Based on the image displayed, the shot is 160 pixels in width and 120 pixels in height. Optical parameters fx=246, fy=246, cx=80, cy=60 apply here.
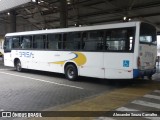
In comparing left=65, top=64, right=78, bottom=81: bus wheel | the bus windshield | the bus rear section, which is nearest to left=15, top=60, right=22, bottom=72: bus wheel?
left=65, top=64, right=78, bottom=81: bus wheel

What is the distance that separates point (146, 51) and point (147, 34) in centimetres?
82

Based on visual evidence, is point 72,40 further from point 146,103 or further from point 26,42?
point 146,103

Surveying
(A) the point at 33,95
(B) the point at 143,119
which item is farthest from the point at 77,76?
(B) the point at 143,119

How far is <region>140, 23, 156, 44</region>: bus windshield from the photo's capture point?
1088 cm

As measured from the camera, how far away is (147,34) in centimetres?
1138

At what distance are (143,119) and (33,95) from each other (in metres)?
4.59

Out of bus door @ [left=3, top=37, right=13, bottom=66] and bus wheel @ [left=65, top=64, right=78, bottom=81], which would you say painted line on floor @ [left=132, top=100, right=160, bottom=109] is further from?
bus door @ [left=3, top=37, right=13, bottom=66]

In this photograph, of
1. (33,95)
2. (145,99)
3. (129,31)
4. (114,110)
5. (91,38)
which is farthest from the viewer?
(91,38)

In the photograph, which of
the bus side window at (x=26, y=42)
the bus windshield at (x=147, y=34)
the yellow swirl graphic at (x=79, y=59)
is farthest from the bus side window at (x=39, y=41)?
the bus windshield at (x=147, y=34)

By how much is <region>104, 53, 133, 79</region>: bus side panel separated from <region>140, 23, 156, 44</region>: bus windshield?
1.06 meters

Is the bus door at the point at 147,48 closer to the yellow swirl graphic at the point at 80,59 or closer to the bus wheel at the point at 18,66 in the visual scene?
the yellow swirl graphic at the point at 80,59

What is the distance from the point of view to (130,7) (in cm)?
2028

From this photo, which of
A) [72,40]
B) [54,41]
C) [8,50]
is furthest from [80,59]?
[8,50]

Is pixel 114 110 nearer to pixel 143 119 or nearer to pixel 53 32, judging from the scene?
pixel 143 119
